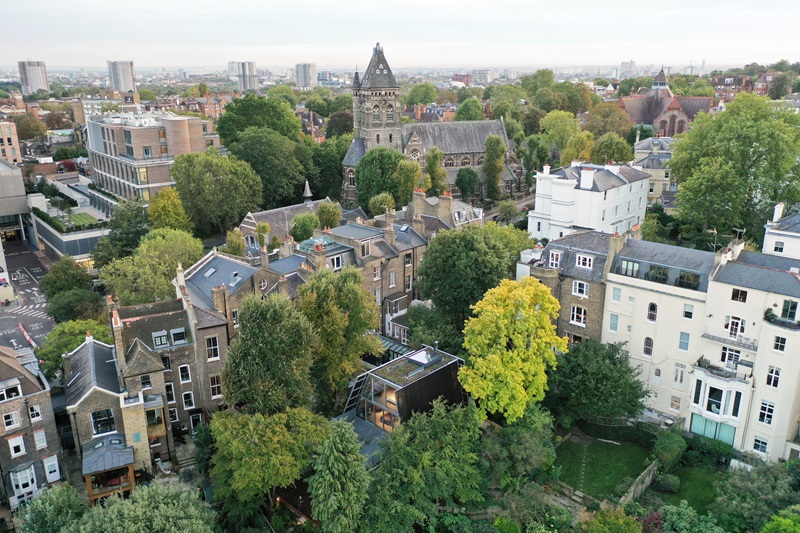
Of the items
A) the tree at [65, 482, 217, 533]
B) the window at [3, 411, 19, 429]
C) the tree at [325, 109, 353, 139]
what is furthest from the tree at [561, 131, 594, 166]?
the window at [3, 411, 19, 429]

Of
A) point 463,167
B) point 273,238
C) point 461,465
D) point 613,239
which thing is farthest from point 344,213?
point 461,465

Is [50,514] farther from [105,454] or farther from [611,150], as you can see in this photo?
[611,150]

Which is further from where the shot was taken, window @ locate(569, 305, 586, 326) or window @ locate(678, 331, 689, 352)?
window @ locate(569, 305, 586, 326)

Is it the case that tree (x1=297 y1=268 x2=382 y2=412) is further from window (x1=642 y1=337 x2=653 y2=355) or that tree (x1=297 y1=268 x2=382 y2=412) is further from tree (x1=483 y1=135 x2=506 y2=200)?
tree (x1=483 y1=135 x2=506 y2=200)

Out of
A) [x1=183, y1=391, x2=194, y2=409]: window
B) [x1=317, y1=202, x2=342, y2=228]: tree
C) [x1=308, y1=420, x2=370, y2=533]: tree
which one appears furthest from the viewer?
[x1=317, y1=202, x2=342, y2=228]: tree

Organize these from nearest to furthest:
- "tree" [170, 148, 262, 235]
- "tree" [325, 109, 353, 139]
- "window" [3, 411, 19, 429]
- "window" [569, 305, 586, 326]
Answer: "window" [3, 411, 19, 429] → "window" [569, 305, 586, 326] → "tree" [170, 148, 262, 235] → "tree" [325, 109, 353, 139]

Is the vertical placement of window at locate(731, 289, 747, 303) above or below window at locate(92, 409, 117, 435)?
above

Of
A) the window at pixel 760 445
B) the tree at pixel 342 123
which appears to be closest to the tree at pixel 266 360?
the window at pixel 760 445

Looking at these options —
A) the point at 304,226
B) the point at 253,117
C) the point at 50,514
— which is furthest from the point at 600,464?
the point at 253,117

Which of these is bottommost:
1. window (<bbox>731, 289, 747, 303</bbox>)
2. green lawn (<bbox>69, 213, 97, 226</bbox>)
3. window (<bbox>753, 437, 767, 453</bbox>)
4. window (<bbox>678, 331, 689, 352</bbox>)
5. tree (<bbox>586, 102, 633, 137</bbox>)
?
window (<bbox>753, 437, 767, 453</bbox>)
